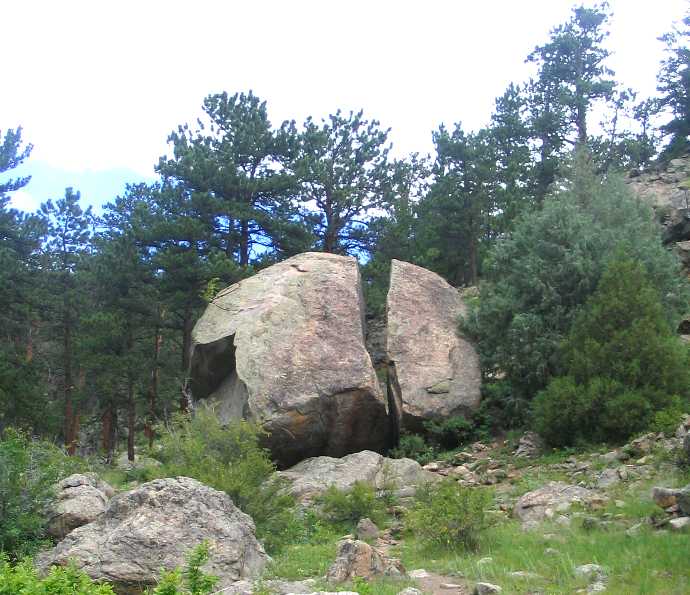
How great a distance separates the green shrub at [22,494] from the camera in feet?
34.5

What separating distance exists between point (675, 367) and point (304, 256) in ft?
34.2

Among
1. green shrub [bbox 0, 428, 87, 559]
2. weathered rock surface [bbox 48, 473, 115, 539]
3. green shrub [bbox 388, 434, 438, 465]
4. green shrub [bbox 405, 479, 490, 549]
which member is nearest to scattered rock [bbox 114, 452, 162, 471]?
weathered rock surface [bbox 48, 473, 115, 539]

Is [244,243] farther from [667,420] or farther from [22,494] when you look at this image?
[667,420]

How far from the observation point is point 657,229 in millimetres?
20547

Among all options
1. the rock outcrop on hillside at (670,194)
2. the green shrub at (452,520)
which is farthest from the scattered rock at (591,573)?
the rock outcrop on hillside at (670,194)

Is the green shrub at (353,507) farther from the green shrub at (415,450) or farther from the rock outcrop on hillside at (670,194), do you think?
the rock outcrop on hillside at (670,194)

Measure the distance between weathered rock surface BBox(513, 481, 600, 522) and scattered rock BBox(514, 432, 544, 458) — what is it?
342cm

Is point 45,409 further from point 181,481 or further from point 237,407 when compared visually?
point 181,481

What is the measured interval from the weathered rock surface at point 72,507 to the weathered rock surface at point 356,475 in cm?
334

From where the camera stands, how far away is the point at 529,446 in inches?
615

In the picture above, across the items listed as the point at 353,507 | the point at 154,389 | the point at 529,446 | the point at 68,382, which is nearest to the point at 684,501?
the point at 353,507

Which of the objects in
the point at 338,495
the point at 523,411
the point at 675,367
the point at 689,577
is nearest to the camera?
the point at 689,577

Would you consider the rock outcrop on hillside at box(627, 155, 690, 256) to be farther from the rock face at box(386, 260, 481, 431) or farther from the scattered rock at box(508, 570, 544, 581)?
the scattered rock at box(508, 570, 544, 581)

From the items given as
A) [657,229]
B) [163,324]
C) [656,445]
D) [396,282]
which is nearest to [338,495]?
[656,445]
